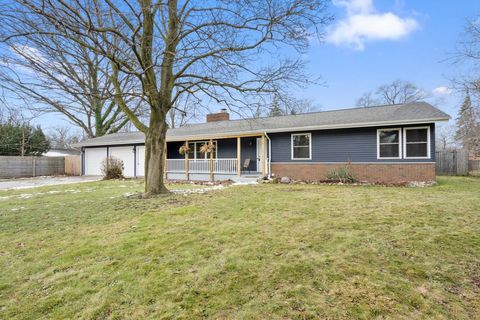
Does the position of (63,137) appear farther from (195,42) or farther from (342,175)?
(342,175)

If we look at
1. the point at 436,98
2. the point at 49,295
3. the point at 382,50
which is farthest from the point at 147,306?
the point at 436,98

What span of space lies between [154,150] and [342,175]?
778cm

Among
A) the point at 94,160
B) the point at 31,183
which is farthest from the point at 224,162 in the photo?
the point at 94,160

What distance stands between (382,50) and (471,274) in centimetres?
1517

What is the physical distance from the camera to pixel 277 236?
4023 mm

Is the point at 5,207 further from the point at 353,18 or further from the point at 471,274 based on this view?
the point at 353,18

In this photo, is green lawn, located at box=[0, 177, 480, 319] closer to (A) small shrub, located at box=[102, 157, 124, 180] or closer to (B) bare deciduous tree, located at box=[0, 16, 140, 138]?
(B) bare deciduous tree, located at box=[0, 16, 140, 138]

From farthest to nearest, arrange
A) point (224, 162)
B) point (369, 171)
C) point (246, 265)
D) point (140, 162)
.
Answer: point (140, 162) → point (224, 162) → point (369, 171) → point (246, 265)

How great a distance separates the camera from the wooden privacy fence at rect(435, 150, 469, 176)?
1562 cm

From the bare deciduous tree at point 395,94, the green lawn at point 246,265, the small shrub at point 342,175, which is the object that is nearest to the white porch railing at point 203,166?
the small shrub at point 342,175

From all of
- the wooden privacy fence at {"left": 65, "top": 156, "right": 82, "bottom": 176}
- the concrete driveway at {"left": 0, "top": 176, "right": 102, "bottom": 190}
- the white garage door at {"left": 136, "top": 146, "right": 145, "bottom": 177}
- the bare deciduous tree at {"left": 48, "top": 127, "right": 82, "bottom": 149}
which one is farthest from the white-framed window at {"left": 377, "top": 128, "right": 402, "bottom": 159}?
the bare deciduous tree at {"left": 48, "top": 127, "right": 82, "bottom": 149}

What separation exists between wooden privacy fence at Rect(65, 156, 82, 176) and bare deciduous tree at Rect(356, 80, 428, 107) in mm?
32918

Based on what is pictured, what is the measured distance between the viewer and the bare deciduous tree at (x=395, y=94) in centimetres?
3134

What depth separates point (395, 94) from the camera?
108 ft
